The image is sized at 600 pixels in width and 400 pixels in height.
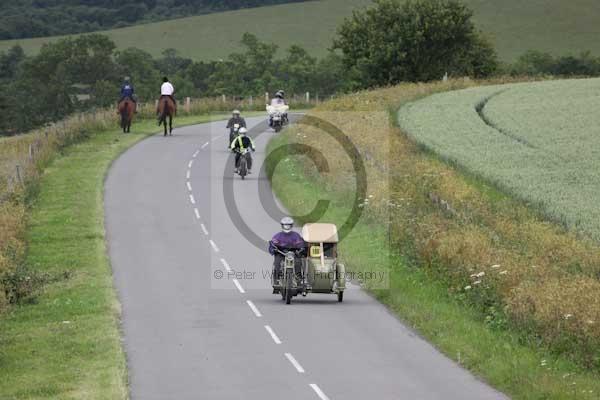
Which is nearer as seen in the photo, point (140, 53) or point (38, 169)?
point (38, 169)

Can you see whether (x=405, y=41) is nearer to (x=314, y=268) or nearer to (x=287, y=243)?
(x=287, y=243)

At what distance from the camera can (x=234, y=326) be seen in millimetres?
25875

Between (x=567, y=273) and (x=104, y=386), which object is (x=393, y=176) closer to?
(x=567, y=273)

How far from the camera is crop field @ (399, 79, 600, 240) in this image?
113ft

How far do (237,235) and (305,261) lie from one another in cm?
975

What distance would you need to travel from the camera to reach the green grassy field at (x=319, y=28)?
142 metres

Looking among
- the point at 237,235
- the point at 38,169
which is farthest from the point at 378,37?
the point at 237,235

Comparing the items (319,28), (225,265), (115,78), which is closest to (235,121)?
(225,265)

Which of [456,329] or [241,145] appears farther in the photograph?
[241,145]

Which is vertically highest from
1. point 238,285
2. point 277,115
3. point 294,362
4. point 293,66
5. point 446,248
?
point 277,115

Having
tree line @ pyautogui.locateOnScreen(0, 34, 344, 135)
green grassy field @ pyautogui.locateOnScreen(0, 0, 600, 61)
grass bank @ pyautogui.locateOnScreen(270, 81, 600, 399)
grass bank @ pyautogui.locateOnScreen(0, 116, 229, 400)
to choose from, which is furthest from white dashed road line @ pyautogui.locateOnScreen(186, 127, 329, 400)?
green grassy field @ pyautogui.locateOnScreen(0, 0, 600, 61)

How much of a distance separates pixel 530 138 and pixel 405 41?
35683 mm

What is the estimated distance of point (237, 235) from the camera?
3706 cm

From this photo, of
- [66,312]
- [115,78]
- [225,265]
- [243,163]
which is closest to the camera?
[66,312]
